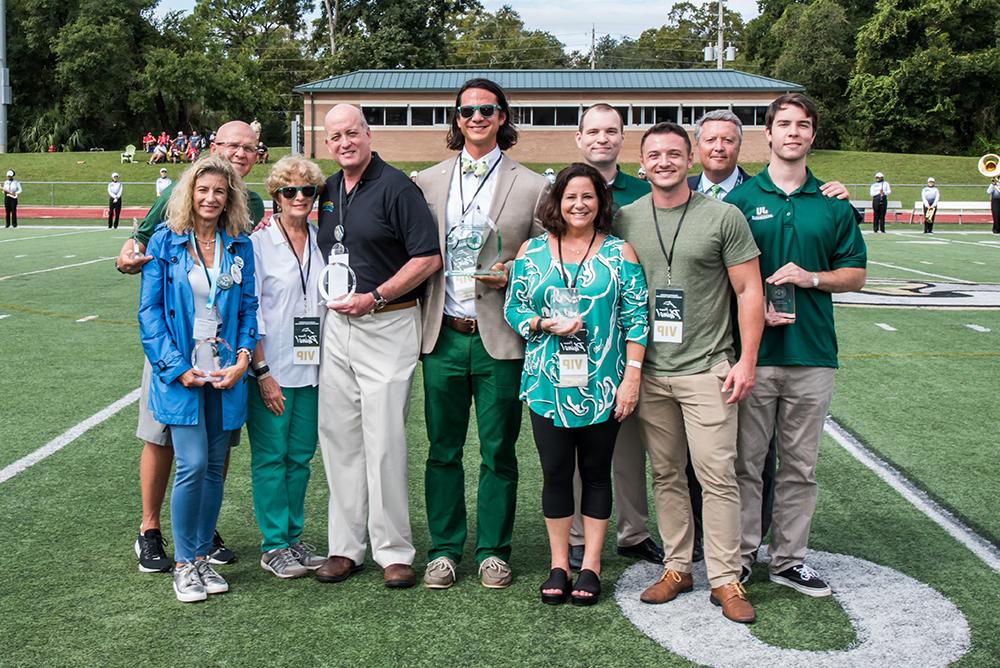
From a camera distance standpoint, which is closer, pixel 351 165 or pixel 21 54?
pixel 351 165

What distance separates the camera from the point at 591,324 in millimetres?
4117

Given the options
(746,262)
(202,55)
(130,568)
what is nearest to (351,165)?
(746,262)

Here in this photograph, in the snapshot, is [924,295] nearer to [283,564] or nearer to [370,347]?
[370,347]

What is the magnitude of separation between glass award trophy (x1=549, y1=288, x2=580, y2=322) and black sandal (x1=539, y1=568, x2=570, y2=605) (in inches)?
41.7

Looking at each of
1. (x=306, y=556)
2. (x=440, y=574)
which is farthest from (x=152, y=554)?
(x=440, y=574)

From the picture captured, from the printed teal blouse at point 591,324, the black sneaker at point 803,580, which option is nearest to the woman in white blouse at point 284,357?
the printed teal blouse at point 591,324

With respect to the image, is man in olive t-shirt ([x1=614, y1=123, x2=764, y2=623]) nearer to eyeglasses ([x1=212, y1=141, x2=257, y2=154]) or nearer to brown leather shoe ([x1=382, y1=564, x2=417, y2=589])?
brown leather shoe ([x1=382, y1=564, x2=417, y2=589])

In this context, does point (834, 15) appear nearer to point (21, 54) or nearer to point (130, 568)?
point (21, 54)

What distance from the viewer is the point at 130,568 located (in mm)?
4664

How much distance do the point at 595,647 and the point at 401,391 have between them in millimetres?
1368

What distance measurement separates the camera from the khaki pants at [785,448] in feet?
14.3

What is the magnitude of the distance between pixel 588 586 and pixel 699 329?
3.71 ft

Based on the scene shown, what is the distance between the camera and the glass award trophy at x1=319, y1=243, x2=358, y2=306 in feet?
14.5

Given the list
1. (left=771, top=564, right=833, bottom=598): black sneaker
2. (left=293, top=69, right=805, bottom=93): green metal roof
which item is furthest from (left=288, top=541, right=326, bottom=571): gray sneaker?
(left=293, top=69, right=805, bottom=93): green metal roof
